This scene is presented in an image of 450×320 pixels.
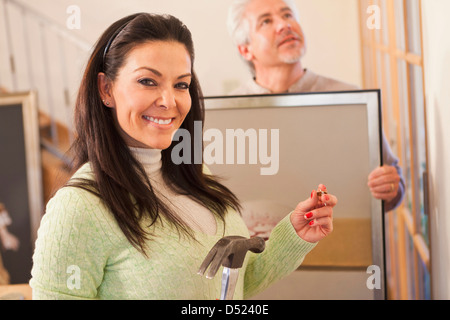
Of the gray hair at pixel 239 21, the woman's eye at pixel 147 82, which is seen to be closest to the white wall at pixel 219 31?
the gray hair at pixel 239 21

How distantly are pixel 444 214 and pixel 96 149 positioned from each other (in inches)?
28.4

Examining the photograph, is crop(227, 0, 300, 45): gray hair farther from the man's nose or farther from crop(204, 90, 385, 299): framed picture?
crop(204, 90, 385, 299): framed picture

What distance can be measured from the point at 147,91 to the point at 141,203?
18cm

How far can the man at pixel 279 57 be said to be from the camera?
3.36 ft

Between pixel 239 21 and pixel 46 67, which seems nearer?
pixel 239 21

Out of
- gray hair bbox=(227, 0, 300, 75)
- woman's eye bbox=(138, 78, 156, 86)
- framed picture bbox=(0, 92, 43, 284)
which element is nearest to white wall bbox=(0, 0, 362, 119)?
gray hair bbox=(227, 0, 300, 75)

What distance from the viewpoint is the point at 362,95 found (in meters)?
1.05

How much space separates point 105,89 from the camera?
0.83m

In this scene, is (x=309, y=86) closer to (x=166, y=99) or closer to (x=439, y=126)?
(x=439, y=126)

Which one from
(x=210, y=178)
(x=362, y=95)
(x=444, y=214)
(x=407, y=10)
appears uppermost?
(x=407, y=10)

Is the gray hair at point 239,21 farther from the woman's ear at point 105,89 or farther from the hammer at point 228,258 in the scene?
the hammer at point 228,258

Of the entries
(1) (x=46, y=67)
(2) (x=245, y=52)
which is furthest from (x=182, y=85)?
(1) (x=46, y=67)

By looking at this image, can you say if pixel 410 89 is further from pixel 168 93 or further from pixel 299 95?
pixel 168 93

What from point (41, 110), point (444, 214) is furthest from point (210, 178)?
point (41, 110)
